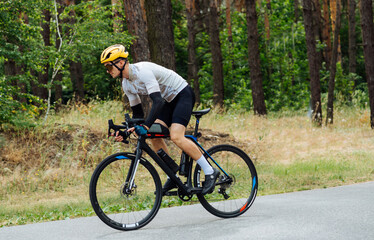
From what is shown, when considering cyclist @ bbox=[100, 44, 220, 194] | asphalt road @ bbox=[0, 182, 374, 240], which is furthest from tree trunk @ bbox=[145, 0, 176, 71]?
cyclist @ bbox=[100, 44, 220, 194]

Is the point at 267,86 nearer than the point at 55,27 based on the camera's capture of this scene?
No

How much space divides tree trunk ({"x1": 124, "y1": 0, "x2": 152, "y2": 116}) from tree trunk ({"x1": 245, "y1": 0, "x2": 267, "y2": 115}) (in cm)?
884

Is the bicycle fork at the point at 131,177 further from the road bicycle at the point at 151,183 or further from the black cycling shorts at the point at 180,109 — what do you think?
the black cycling shorts at the point at 180,109

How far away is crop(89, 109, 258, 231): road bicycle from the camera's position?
225 inches

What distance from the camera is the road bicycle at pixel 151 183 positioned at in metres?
5.70

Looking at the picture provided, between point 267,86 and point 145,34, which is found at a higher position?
point 145,34

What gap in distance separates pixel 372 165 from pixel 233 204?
619 centimetres

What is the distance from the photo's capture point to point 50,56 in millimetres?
12320

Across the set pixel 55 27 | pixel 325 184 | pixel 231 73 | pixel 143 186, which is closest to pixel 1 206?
pixel 143 186

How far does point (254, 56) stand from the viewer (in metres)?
21.6

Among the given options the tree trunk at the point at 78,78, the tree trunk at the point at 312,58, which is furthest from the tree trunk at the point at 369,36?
the tree trunk at the point at 78,78

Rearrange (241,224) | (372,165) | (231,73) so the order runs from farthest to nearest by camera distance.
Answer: (231,73)
(372,165)
(241,224)

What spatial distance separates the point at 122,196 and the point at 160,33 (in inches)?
316

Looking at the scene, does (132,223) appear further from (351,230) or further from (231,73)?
(231,73)
